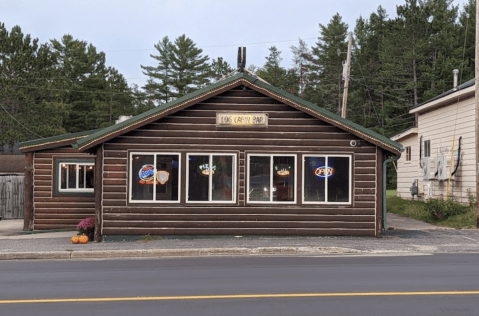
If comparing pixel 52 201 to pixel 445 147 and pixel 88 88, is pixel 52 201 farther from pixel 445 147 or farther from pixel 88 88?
pixel 88 88

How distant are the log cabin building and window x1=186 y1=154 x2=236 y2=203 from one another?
28 mm

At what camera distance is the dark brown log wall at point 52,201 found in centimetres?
1958

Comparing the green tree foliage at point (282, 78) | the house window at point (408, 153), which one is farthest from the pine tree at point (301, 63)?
the house window at point (408, 153)

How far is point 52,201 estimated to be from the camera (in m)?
19.7

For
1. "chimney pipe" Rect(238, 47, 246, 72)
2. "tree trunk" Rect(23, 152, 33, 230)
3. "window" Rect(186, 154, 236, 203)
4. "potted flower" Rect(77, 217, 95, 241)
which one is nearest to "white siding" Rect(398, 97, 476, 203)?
"chimney pipe" Rect(238, 47, 246, 72)

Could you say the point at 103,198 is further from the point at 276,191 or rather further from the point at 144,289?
the point at 144,289

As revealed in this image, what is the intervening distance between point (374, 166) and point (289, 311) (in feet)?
32.3

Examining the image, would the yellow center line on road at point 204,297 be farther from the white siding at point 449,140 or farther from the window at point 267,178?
the white siding at point 449,140

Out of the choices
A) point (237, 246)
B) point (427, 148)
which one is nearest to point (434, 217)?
point (427, 148)

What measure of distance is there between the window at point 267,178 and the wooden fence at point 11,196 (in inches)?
528

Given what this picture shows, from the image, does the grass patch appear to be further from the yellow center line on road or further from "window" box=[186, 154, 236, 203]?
the yellow center line on road

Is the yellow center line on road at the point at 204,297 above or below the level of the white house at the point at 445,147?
below

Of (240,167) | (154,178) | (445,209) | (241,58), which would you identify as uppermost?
(241,58)

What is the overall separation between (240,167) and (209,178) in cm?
92
